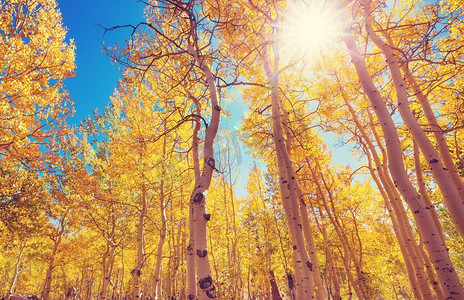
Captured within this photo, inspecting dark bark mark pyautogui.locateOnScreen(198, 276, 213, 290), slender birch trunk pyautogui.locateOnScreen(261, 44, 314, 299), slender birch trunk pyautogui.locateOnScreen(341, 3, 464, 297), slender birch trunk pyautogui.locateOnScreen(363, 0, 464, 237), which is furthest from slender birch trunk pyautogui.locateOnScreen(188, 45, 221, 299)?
slender birch trunk pyautogui.locateOnScreen(363, 0, 464, 237)

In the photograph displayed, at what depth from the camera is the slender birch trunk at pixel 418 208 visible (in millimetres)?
2221

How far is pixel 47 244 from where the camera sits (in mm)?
15859

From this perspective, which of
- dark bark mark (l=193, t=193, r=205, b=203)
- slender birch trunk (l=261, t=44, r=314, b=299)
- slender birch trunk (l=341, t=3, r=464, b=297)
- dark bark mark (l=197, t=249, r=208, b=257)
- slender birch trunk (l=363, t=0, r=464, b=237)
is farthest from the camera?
slender birch trunk (l=261, t=44, r=314, b=299)

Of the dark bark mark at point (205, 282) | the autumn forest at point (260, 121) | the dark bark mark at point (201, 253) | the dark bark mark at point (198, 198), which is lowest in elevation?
the dark bark mark at point (205, 282)

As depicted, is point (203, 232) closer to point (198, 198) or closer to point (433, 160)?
point (198, 198)

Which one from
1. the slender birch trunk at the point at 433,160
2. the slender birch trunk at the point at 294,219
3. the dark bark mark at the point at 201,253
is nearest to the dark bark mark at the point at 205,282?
the dark bark mark at the point at 201,253

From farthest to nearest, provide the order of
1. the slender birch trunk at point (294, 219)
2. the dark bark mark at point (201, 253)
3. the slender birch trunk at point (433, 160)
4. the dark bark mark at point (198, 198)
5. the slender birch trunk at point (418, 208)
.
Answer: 1. the slender birch trunk at point (294, 219)
2. the slender birch trunk at point (433, 160)
3. the dark bark mark at point (198, 198)
4. the dark bark mark at point (201, 253)
5. the slender birch trunk at point (418, 208)

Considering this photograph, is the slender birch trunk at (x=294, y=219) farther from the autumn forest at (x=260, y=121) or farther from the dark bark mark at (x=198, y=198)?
the dark bark mark at (x=198, y=198)

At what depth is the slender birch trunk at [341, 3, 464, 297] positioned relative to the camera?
222cm

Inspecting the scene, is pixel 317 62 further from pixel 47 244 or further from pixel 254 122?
pixel 47 244

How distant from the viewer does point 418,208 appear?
8.27 feet

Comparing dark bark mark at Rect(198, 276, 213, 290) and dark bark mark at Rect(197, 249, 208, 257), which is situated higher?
dark bark mark at Rect(197, 249, 208, 257)

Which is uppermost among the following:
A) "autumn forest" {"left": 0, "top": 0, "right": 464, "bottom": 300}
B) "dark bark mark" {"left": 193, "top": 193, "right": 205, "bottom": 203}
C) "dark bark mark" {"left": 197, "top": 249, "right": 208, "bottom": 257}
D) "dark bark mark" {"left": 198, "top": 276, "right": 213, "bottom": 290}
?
"autumn forest" {"left": 0, "top": 0, "right": 464, "bottom": 300}

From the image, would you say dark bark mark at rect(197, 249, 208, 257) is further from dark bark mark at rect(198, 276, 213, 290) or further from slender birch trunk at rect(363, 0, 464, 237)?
slender birch trunk at rect(363, 0, 464, 237)
